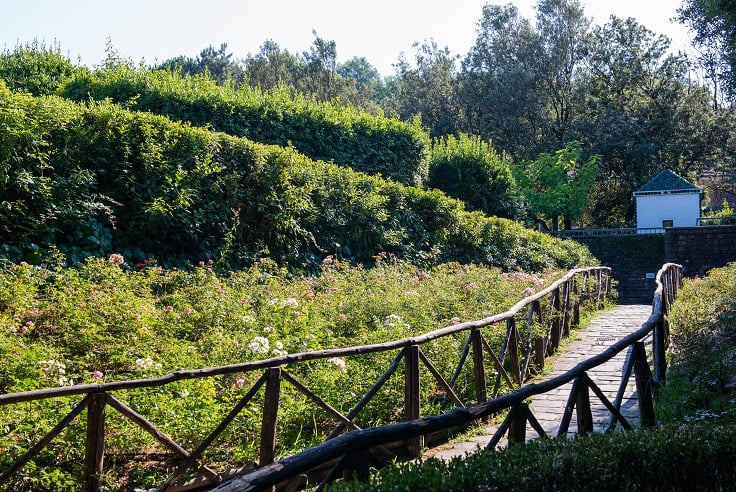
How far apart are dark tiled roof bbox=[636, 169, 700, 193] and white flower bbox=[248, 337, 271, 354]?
3279cm

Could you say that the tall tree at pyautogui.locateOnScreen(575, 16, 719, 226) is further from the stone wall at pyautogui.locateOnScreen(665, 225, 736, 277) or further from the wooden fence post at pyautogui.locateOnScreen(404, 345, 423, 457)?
the wooden fence post at pyautogui.locateOnScreen(404, 345, 423, 457)

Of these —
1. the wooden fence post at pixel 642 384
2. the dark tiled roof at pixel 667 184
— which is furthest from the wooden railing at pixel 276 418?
the dark tiled roof at pixel 667 184

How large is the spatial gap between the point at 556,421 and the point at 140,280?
197 inches

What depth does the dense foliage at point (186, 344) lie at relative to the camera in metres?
4.67

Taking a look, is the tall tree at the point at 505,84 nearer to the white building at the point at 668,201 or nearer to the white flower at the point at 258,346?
the white building at the point at 668,201

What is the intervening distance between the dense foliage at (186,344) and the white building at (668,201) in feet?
91.7

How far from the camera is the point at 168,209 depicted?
31.8ft

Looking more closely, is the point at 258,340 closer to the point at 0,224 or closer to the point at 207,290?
the point at 207,290

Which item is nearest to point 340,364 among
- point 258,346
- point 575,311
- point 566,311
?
point 258,346

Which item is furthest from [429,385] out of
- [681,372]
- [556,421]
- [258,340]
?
[681,372]

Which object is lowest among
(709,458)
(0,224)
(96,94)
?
(709,458)

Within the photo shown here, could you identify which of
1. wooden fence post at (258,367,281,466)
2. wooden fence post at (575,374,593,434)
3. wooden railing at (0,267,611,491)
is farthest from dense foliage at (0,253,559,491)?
wooden fence post at (575,374,593,434)

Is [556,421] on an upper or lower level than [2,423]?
lower

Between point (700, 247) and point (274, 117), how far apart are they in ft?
66.4
